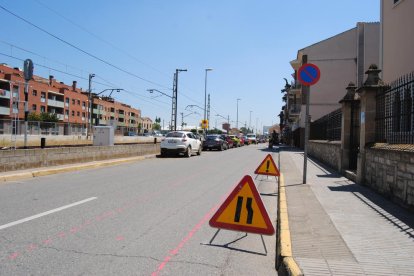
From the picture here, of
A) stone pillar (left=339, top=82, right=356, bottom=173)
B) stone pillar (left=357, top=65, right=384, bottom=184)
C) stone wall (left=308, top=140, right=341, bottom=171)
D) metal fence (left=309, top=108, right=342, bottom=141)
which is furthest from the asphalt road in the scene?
metal fence (left=309, top=108, right=342, bottom=141)

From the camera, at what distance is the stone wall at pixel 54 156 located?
12.5m

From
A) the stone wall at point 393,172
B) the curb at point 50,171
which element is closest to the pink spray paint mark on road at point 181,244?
the stone wall at point 393,172

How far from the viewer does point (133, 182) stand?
11.7 metres

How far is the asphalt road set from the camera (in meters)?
4.44

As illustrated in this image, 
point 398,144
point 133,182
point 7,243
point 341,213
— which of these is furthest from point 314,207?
point 133,182

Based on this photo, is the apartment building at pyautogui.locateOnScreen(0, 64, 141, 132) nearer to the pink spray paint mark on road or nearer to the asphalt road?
the asphalt road

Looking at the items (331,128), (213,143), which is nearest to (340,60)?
(213,143)

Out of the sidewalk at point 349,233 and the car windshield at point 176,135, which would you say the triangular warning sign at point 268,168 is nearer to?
the sidewalk at point 349,233

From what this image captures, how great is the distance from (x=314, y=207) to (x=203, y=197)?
279 cm

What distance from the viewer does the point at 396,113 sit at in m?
8.95

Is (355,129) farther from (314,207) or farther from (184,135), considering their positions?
(184,135)

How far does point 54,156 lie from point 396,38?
16559mm

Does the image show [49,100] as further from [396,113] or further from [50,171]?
[396,113]

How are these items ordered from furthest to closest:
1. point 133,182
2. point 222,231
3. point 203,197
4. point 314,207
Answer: point 133,182, point 203,197, point 314,207, point 222,231
